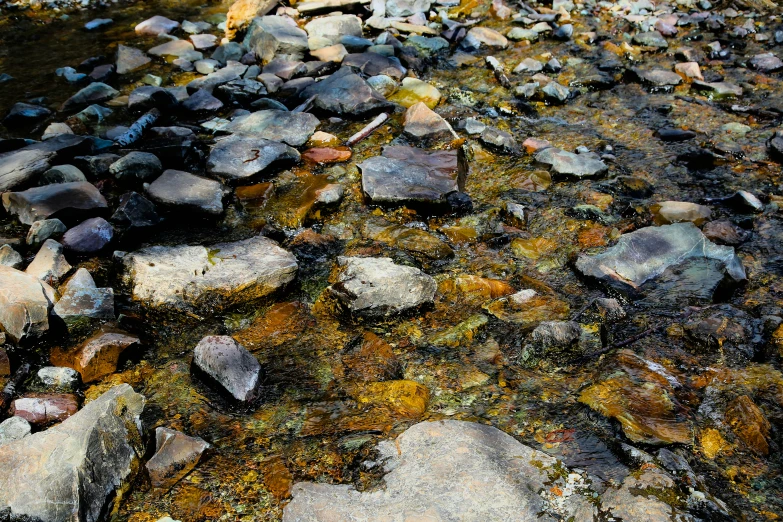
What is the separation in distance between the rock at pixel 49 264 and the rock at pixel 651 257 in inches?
97.4

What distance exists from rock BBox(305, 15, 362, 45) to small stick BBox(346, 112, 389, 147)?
1890 mm

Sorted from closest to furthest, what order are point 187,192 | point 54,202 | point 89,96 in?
point 54,202 → point 187,192 → point 89,96

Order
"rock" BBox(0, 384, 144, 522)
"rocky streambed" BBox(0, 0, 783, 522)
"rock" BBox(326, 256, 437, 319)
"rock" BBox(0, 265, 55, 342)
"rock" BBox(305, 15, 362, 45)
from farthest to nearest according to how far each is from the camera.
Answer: "rock" BBox(305, 15, 362, 45) → "rock" BBox(326, 256, 437, 319) → "rock" BBox(0, 265, 55, 342) → "rocky streambed" BBox(0, 0, 783, 522) → "rock" BBox(0, 384, 144, 522)

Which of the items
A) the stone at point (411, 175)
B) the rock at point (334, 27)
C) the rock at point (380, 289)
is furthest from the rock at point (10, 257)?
the rock at point (334, 27)

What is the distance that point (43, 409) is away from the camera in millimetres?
2180

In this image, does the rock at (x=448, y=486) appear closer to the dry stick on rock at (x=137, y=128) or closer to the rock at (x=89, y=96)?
the dry stick on rock at (x=137, y=128)

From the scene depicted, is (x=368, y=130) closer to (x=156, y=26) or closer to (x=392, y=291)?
(x=392, y=291)

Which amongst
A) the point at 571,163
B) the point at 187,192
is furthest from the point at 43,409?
the point at 571,163

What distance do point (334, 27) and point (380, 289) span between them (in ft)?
13.6

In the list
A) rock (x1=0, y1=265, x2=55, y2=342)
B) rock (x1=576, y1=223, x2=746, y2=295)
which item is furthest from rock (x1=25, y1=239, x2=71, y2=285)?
rock (x1=576, y1=223, x2=746, y2=295)

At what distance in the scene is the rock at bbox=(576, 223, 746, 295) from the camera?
9.25ft

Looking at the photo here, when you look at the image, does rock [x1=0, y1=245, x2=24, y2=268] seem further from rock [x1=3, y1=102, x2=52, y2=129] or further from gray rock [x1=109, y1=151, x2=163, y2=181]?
rock [x1=3, y1=102, x2=52, y2=129]

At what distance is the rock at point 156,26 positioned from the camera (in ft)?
21.1

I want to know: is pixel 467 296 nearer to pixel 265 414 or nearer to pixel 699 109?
pixel 265 414
